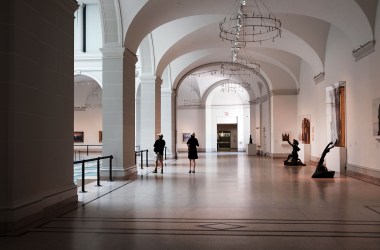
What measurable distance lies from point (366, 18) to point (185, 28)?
26.7 feet

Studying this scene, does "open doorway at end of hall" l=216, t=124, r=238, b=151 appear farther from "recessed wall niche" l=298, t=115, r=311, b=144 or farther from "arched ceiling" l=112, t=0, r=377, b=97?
"recessed wall niche" l=298, t=115, r=311, b=144

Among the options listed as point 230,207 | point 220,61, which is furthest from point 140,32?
point 220,61

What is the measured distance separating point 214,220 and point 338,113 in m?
11.1

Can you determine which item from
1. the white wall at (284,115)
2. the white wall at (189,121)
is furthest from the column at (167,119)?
the white wall at (189,121)

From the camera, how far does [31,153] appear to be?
6.64 metres

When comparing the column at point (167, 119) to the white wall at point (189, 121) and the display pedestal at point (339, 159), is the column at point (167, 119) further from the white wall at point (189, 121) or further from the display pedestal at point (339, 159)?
the white wall at point (189, 121)

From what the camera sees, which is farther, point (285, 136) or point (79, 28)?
point (79, 28)

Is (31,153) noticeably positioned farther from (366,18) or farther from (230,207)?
(366,18)

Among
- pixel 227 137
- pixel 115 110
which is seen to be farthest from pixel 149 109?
pixel 227 137

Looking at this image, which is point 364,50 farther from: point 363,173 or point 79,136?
point 79,136

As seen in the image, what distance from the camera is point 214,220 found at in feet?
22.7

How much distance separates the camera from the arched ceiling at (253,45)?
43.5 ft

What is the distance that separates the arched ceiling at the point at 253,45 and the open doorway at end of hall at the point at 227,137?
839 inches

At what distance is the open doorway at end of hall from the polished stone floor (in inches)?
1454
